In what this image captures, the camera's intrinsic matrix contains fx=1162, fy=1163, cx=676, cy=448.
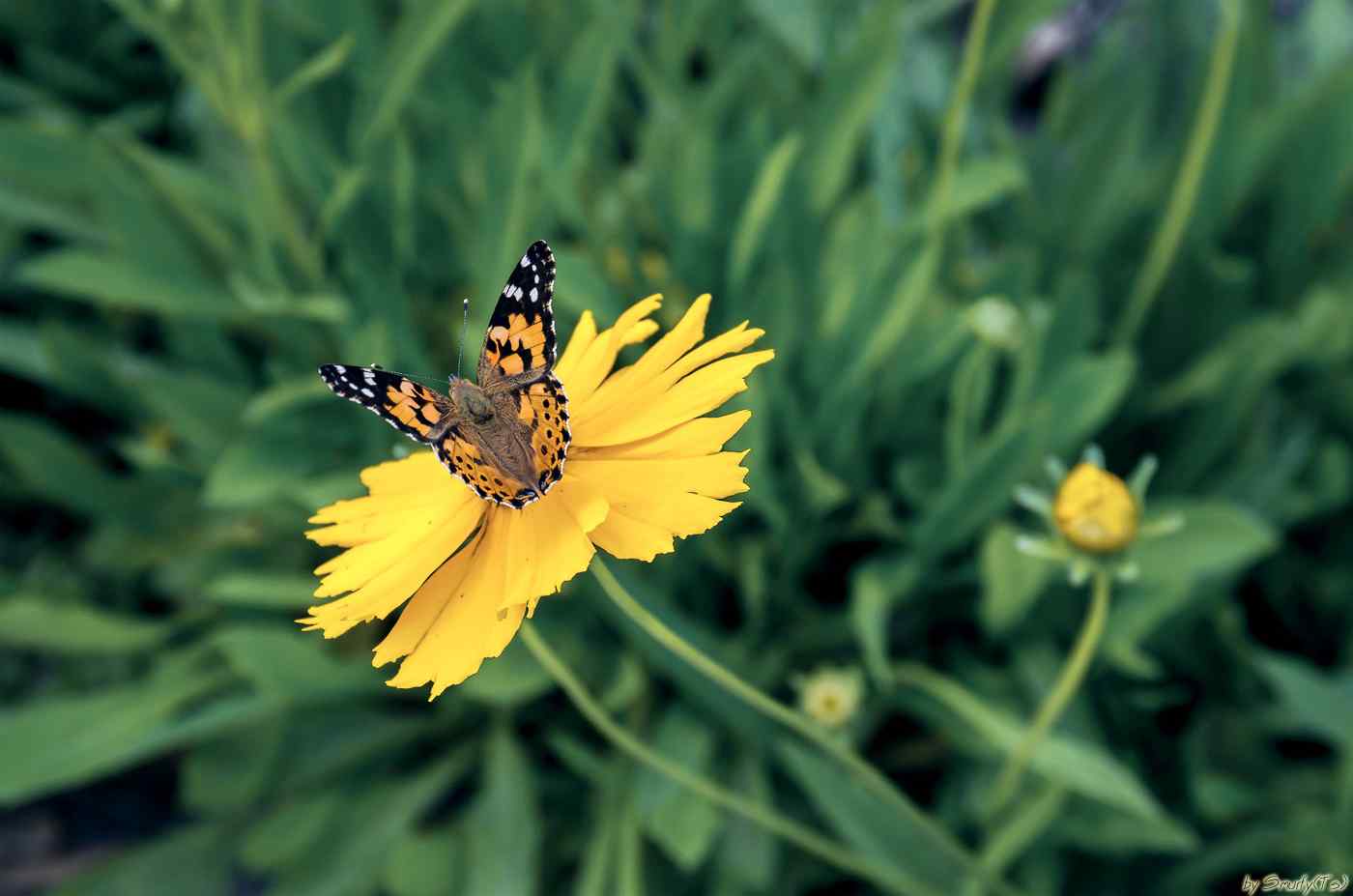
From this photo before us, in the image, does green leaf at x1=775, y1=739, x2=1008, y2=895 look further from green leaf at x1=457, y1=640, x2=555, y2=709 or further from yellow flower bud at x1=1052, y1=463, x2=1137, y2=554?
yellow flower bud at x1=1052, y1=463, x2=1137, y2=554

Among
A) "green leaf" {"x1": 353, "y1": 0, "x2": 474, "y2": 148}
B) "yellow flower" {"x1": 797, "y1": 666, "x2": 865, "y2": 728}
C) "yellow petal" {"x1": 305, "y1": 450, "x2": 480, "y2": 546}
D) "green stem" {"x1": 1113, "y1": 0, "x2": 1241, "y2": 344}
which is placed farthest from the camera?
"green leaf" {"x1": 353, "y1": 0, "x2": 474, "y2": 148}

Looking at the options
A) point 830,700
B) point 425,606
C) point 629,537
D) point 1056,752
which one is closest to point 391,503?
point 425,606

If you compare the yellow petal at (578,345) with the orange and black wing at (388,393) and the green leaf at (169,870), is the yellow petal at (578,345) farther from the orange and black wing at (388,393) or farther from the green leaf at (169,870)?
the green leaf at (169,870)

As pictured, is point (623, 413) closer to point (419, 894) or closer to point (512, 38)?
point (419, 894)

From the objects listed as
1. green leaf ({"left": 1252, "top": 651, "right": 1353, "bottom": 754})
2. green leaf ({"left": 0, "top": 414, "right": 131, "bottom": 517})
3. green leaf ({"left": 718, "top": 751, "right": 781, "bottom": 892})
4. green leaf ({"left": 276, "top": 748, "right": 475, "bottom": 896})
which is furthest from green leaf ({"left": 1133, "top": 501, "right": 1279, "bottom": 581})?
green leaf ({"left": 0, "top": 414, "right": 131, "bottom": 517})

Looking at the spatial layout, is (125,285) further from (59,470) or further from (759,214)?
(759,214)

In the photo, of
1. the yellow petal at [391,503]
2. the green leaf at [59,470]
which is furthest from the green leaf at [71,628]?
the yellow petal at [391,503]

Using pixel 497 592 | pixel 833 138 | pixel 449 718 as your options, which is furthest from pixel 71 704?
pixel 833 138
